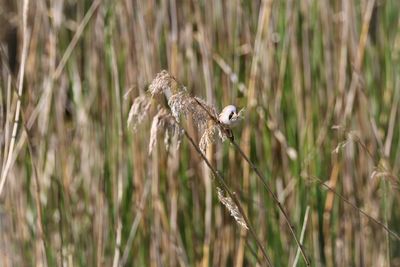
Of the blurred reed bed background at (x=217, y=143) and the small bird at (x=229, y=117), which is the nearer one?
the small bird at (x=229, y=117)

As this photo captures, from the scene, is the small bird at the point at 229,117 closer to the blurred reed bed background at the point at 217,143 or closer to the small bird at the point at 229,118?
the small bird at the point at 229,118

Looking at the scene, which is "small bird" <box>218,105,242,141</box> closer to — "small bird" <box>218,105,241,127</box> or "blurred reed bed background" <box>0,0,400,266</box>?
"small bird" <box>218,105,241,127</box>

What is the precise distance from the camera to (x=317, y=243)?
175cm

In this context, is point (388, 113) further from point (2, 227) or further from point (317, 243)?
point (2, 227)

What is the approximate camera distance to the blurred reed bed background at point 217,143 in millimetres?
1715

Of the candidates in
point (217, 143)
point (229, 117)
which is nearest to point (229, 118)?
point (229, 117)

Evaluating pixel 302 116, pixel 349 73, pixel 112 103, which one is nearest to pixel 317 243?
pixel 302 116

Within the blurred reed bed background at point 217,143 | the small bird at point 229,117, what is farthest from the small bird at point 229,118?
the blurred reed bed background at point 217,143

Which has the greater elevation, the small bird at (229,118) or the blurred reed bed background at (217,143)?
the blurred reed bed background at (217,143)

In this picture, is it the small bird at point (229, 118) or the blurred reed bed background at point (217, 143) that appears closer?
the small bird at point (229, 118)

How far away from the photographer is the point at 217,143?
177cm

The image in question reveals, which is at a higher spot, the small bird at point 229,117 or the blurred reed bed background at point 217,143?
the blurred reed bed background at point 217,143

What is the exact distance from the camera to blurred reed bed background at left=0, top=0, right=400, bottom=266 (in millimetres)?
1715

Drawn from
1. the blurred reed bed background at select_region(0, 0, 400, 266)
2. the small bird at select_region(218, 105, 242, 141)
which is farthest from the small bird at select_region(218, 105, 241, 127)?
the blurred reed bed background at select_region(0, 0, 400, 266)
